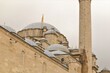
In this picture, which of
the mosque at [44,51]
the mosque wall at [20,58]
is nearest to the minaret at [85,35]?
the mosque at [44,51]

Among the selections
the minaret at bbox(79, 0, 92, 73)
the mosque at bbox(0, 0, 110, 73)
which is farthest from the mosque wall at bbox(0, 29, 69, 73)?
the minaret at bbox(79, 0, 92, 73)

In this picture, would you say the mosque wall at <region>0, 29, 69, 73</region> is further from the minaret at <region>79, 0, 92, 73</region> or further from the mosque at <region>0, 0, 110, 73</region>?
the minaret at <region>79, 0, 92, 73</region>

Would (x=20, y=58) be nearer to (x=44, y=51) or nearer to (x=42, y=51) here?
(x=42, y=51)

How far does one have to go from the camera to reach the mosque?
46.3 feet

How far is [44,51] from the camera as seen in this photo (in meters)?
19.1

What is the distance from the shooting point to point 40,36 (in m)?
26.7

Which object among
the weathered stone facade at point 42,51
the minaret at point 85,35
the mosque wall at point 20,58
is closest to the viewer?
the mosque wall at point 20,58

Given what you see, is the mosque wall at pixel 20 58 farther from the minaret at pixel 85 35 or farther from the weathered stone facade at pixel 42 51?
the minaret at pixel 85 35

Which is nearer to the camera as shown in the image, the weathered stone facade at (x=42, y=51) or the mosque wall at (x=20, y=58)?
the mosque wall at (x=20, y=58)

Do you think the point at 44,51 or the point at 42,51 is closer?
the point at 42,51

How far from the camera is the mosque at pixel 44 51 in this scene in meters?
14.1

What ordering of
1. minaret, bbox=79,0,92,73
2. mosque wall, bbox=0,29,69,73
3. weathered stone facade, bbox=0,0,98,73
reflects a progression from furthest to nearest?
minaret, bbox=79,0,92,73
weathered stone facade, bbox=0,0,98,73
mosque wall, bbox=0,29,69,73

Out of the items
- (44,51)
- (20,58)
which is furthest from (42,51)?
(20,58)

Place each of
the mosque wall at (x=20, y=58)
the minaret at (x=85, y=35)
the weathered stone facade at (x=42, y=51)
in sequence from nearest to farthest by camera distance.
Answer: the mosque wall at (x=20, y=58), the weathered stone facade at (x=42, y=51), the minaret at (x=85, y=35)
